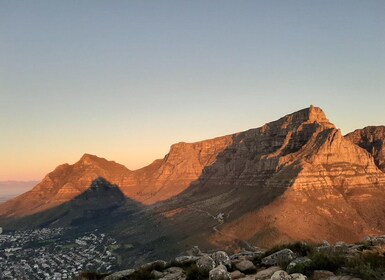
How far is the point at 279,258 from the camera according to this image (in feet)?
71.9

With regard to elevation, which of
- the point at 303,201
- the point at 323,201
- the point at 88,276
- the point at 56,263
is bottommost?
the point at 56,263

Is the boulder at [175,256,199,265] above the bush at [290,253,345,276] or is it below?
below

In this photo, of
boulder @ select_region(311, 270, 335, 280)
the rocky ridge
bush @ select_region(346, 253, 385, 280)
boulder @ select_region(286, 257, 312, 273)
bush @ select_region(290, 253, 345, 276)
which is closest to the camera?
bush @ select_region(346, 253, 385, 280)

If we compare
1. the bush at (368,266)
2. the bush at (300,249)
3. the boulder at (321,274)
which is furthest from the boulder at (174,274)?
the bush at (368,266)

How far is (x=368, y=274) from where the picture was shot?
15.5 metres

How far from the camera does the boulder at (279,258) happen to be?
70.5 ft

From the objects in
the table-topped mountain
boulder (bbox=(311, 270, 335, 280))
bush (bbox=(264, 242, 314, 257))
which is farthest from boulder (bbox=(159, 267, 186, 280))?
the table-topped mountain

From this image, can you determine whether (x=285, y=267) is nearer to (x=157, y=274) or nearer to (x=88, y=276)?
(x=157, y=274)

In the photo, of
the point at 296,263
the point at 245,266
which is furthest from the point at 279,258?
the point at 296,263

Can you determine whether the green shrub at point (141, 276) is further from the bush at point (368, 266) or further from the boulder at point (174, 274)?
the bush at point (368, 266)

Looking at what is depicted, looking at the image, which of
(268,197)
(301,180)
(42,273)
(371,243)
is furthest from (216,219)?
(371,243)

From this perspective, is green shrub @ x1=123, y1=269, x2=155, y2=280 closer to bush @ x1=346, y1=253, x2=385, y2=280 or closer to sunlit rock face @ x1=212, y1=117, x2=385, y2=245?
bush @ x1=346, y1=253, x2=385, y2=280

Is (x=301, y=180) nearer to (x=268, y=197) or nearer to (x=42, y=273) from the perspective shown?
(x=268, y=197)

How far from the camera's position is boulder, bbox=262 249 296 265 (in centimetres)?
2148
